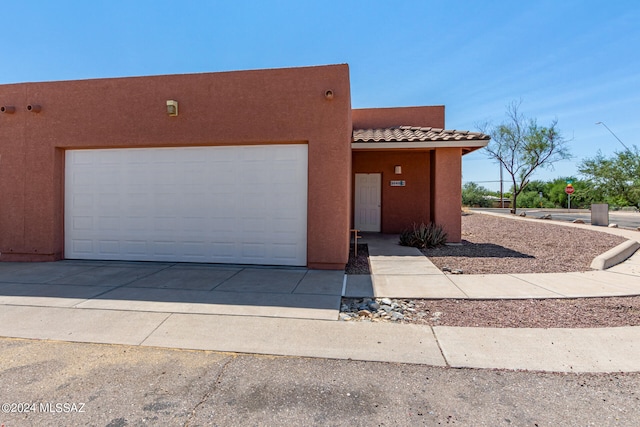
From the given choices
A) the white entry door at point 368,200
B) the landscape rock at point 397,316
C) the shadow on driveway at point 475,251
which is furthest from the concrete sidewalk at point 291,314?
the white entry door at point 368,200

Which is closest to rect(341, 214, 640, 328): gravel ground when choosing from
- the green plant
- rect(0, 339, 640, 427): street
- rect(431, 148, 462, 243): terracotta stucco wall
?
rect(0, 339, 640, 427): street

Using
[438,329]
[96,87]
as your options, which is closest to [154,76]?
[96,87]

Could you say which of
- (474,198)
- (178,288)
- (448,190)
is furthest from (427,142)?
(474,198)

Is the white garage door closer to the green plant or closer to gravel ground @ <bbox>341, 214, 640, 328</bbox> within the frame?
gravel ground @ <bbox>341, 214, 640, 328</bbox>

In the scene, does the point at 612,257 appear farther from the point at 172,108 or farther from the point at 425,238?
the point at 172,108

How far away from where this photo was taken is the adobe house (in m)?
7.30

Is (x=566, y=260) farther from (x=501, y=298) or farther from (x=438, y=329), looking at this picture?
(x=438, y=329)

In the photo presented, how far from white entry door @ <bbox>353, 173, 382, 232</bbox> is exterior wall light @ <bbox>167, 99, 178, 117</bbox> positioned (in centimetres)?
769

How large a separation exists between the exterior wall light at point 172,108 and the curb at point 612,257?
9.87 metres

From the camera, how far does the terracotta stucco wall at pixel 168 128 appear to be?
7.25m

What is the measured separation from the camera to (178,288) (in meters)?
5.80

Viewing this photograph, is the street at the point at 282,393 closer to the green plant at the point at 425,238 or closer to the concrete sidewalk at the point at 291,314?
the concrete sidewalk at the point at 291,314

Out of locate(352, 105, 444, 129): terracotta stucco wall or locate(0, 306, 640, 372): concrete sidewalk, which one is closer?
locate(0, 306, 640, 372): concrete sidewalk

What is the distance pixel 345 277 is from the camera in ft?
21.7
